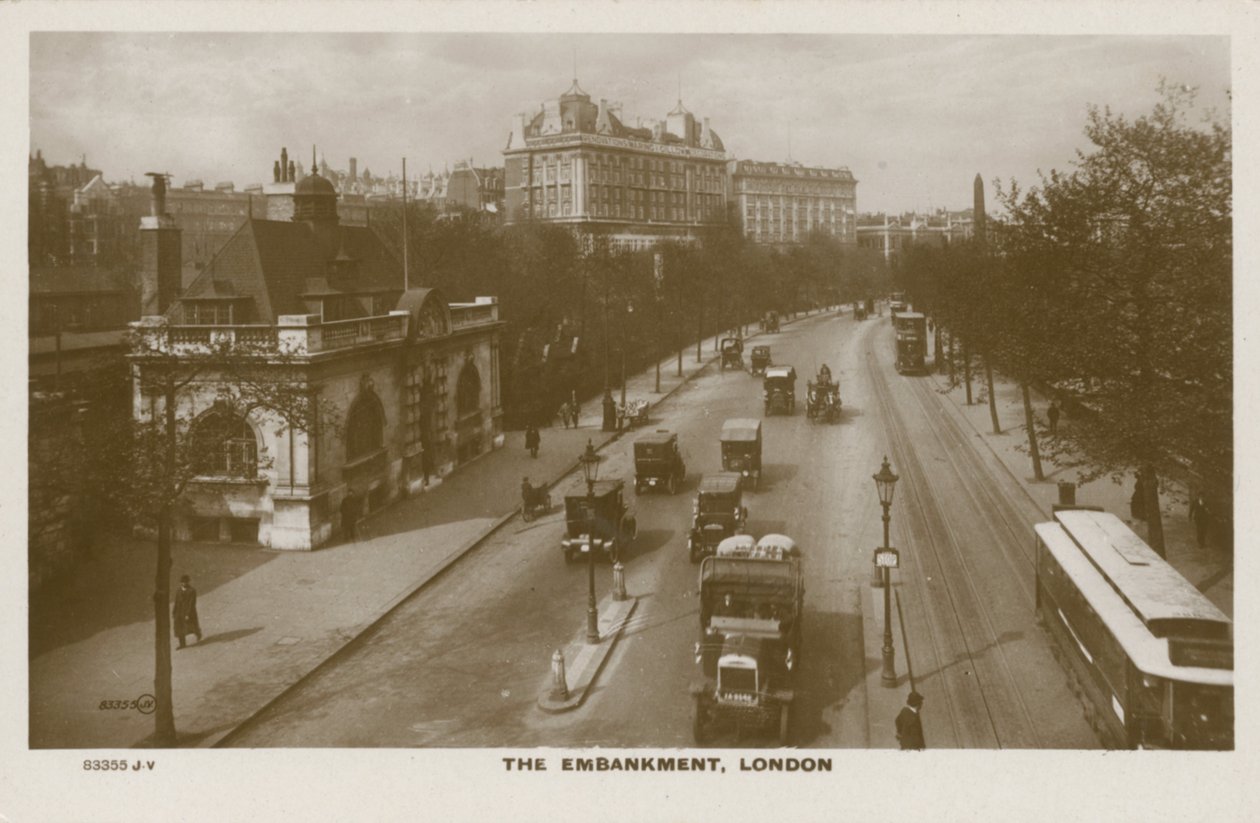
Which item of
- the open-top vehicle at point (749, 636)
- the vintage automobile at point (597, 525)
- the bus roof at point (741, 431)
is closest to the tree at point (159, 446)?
the vintage automobile at point (597, 525)

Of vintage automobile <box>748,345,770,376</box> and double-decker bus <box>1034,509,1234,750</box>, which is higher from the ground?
vintage automobile <box>748,345,770,376</box>

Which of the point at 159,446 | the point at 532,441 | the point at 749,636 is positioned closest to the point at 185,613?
the point at 159,446

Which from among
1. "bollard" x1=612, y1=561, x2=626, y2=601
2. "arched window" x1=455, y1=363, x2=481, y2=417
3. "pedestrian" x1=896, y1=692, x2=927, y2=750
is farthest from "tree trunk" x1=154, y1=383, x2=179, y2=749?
"arched window" x1=455, y1=363, x2=481, y2=417

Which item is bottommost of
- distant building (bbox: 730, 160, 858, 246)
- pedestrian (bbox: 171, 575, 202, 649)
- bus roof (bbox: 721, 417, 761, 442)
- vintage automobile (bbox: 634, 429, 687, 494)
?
pedestrian (bbox: 171, 575, 202, 649)

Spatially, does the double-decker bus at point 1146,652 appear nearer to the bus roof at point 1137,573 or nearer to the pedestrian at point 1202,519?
the bus roof at point 1137,573

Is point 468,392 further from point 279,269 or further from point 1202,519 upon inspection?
point 1202,519

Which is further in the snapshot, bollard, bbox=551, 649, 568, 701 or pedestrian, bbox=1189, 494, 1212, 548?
pedestrian, bbox=1189, 494, 1212, 548

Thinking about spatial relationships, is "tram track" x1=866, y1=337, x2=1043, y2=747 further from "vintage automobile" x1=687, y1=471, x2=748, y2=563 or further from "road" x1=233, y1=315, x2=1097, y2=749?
"vintage automobile" x1=687, y1=471, x2=748, y2=563

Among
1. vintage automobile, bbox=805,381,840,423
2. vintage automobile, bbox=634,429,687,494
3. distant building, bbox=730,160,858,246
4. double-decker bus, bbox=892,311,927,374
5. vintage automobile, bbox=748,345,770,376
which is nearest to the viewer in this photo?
vintage automobile, bbox=634,429,687,494

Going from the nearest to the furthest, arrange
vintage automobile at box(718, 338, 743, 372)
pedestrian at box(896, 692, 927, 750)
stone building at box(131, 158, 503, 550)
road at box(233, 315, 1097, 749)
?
pedestrian at box(896, 692, 927, 750), road at box(233, 315, 1097, 749), stone building at box(131, 158, 503, 550), vintage automobile at box(718, 338, 743, 372)
